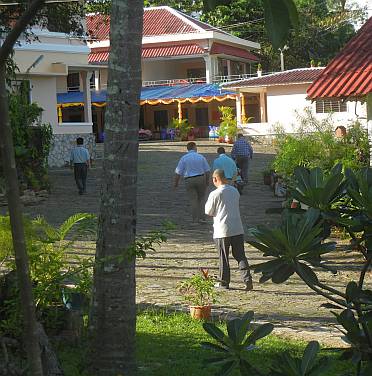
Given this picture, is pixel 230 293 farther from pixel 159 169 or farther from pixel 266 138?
pixel 266 138

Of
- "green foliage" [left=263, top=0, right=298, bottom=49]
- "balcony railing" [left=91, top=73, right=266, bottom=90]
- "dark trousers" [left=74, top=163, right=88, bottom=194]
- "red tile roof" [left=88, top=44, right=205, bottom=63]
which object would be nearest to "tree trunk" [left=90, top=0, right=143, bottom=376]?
"green foliage" [left=263, top=0, right=298, bottom=49]

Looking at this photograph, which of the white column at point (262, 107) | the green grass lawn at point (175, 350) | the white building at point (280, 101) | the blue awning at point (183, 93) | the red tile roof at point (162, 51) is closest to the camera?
the green grass lawn at point (175, 350)

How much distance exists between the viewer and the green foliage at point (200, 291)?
359 inches

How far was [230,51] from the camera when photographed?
48844mm

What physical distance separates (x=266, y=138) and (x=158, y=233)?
122ft

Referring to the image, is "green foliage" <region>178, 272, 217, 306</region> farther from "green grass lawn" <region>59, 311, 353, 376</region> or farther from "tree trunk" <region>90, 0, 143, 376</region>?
"tree trunk" <region>90, 0, 143, 376</region>

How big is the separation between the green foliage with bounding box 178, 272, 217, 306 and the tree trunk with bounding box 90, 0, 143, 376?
10.7ft

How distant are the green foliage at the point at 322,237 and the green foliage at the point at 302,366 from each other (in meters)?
→ 0.26

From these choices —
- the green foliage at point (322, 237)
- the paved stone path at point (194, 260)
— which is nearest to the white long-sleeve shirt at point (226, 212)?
the paved stone path at point (194, 260)

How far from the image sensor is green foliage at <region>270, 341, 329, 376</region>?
12.8ft

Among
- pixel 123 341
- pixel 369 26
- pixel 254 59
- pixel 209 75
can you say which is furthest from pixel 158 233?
pixel 254 59

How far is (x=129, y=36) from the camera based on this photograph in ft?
18.7

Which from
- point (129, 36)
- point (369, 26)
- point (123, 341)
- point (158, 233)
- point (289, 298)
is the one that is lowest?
point (289, 298)

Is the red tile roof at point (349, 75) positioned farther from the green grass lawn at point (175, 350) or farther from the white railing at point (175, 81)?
the white railing at point (175, 81)
